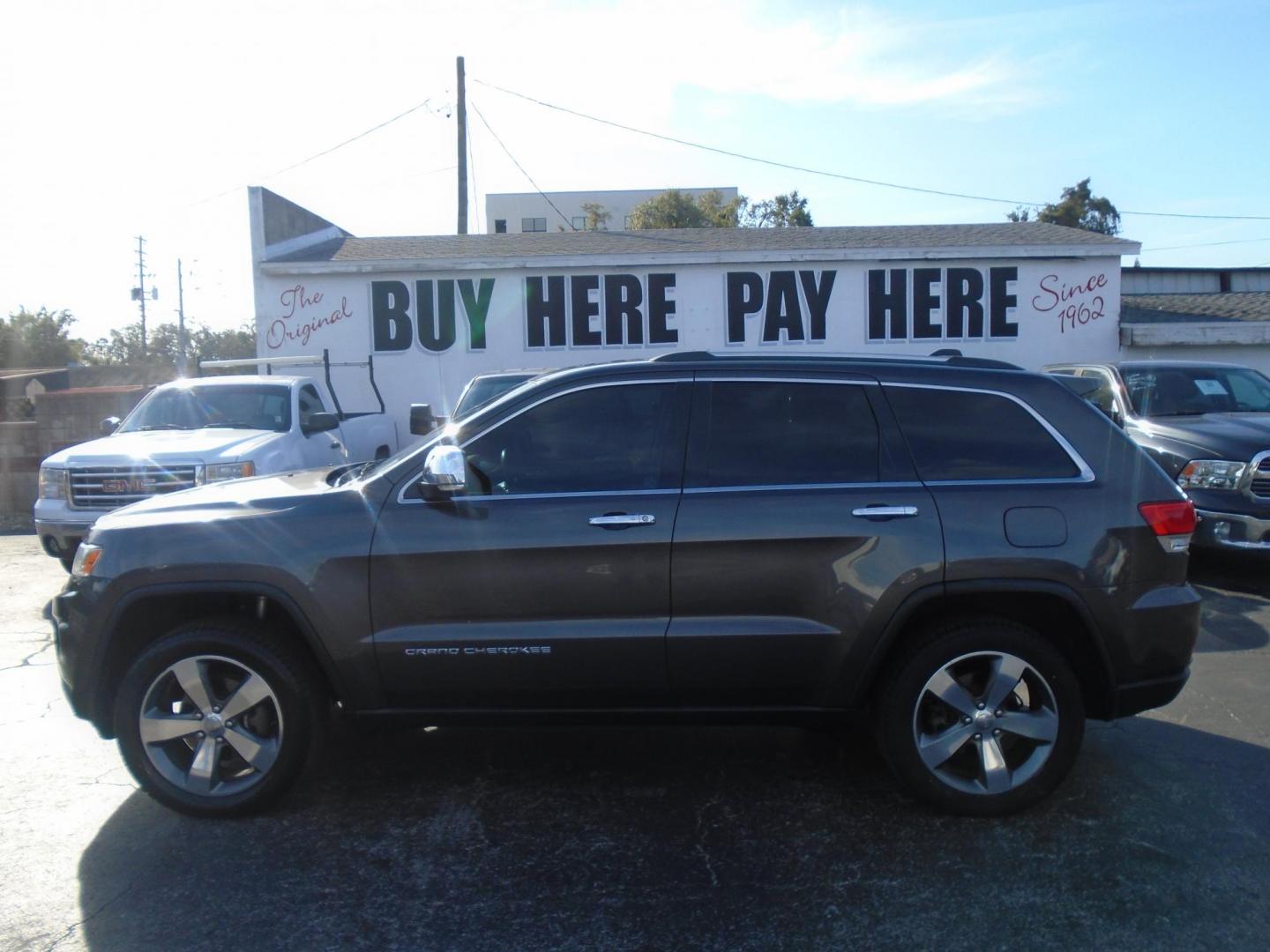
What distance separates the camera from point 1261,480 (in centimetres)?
797

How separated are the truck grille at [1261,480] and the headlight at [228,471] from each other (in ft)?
25.4

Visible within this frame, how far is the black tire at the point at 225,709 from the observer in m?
4.14

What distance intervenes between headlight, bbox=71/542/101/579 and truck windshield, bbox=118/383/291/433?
5.24m

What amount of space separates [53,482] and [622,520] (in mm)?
6458

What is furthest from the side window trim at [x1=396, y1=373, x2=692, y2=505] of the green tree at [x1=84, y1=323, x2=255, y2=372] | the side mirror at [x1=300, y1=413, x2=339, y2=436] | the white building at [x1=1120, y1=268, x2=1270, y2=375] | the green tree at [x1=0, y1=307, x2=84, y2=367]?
the green tree at [x1=84, y1=323, x2=255, y2=372]

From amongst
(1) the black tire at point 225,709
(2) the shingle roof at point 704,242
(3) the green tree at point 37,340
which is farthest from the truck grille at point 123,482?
(3) the green tree at point 37,340

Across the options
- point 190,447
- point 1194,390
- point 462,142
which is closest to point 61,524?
point 190,447

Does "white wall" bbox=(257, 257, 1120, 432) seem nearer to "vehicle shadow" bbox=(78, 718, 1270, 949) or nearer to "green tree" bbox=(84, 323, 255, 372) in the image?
"vehicle shadow" bbox=(78, 718, 1270, 949)

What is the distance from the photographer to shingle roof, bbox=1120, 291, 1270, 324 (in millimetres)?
18453

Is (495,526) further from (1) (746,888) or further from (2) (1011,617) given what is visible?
(2) (1011,617)

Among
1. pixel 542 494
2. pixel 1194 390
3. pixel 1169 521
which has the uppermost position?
pixel 1194 390

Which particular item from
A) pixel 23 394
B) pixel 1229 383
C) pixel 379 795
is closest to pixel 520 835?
pixel 379 795

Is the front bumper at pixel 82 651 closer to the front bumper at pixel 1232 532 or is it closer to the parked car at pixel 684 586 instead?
the parked car at pixel 684 586

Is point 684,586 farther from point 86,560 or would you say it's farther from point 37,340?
point 37,340
